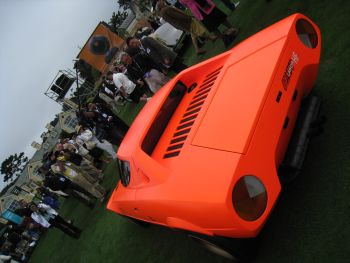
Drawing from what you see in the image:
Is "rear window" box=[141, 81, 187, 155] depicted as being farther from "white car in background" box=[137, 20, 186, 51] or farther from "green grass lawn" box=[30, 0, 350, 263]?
"white car in background" box=[137, 20, 186, 51]

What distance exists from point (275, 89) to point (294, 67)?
38cm

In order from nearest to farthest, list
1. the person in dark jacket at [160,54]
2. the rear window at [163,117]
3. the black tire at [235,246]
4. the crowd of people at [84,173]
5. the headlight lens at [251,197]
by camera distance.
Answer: the headlight lens at [251,197]
the black tire at [235,246]
the rear window at [163,117]
the person in dark jacket at [160,54]
the crowd of people at [84,173]

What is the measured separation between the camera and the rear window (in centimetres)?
364

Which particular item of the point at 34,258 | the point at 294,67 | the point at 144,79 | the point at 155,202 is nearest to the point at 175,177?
the point at 155,202

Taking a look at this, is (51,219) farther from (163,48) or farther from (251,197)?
(251,197)

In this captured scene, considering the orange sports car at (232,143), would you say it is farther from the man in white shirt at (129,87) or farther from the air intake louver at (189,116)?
the man in white shirt at (129,87)

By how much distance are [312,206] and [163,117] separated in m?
1.80

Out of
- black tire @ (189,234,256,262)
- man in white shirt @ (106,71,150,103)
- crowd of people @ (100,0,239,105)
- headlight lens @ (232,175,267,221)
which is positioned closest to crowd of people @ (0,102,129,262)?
man in white shirt @ (106,71,150,103)

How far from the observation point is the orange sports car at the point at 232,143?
7.70ft

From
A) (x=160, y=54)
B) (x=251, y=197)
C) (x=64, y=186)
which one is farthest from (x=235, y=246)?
(x=64, y=186)

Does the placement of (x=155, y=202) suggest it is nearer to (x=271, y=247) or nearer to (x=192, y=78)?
(x=271, y=247)

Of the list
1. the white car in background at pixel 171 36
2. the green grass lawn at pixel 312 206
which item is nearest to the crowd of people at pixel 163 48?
the green grass lawn at pixel 312 206

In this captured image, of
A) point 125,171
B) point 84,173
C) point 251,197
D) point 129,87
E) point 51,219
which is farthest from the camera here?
point 84,173

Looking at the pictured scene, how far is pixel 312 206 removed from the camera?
2.95 meters
